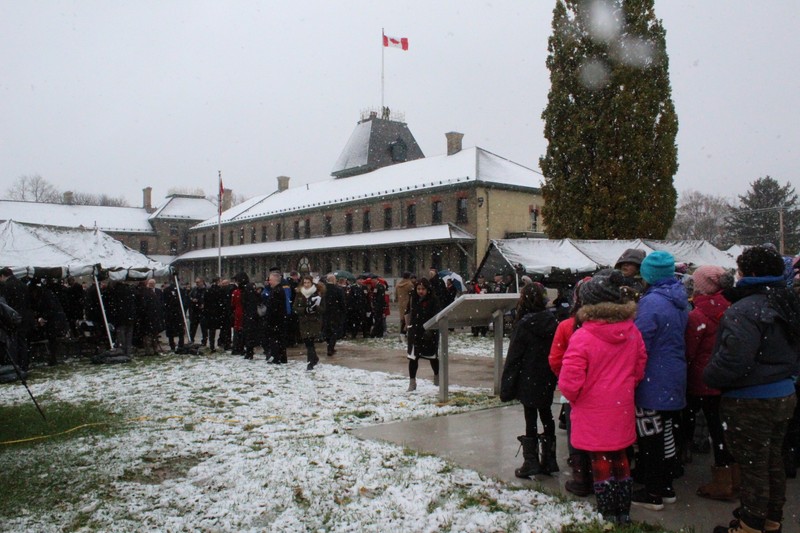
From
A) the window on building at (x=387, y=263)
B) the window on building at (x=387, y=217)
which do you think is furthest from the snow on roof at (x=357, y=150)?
the window on building at (x=387, y=263)

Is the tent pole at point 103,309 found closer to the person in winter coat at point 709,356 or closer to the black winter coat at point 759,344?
the person in winter coat at point 709,356

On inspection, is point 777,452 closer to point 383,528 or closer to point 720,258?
point 383,528

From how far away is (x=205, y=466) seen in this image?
5.76 m

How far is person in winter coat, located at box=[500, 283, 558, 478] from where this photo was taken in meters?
5.22

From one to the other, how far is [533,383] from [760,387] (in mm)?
1810

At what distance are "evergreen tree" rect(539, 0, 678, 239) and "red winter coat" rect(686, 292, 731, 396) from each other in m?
21.0

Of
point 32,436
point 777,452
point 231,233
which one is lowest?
point 32,436

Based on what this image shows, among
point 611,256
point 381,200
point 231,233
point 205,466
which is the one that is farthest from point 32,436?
point 231,233

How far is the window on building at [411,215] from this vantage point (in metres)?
42.9

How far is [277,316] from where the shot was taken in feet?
41.4

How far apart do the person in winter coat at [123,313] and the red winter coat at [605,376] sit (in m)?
12.3

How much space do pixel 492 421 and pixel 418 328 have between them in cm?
240

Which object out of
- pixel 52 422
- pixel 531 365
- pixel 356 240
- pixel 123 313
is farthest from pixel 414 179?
pixel 531 365

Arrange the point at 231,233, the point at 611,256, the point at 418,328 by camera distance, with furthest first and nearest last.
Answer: the point at 231,233 < the point at 611,256 < the point at 418,328
